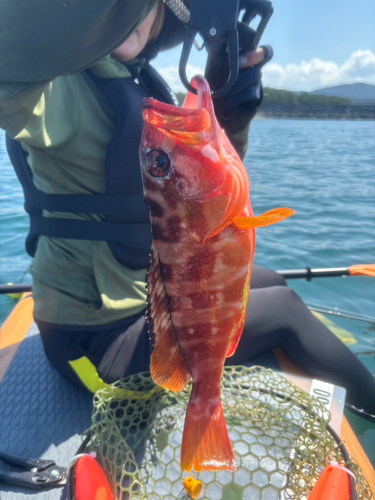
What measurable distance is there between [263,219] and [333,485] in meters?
0.99

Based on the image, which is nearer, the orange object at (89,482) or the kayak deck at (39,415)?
the orange object at (89,482)

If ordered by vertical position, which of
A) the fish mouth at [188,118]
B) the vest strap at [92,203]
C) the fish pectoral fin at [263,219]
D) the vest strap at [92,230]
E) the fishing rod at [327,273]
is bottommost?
the fishing rod at [327,273]

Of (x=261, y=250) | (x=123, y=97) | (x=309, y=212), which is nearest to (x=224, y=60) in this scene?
(x=123, y=97)

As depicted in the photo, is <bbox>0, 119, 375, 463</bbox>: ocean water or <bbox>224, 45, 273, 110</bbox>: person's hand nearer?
<bbox>224, 45, 273, 110</bbox>: person's hand

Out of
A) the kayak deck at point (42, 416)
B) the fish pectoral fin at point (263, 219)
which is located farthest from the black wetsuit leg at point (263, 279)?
the fish pectoral fin at point (263, 219)

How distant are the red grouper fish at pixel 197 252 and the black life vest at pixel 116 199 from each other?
63 cm

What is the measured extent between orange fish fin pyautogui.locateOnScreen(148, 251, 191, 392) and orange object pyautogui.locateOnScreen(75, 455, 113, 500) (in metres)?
0.46

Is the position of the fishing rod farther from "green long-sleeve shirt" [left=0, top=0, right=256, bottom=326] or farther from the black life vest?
the black life vest

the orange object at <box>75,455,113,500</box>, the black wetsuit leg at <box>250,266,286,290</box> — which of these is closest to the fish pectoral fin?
the orange object at <box>75,455,113,500</box>

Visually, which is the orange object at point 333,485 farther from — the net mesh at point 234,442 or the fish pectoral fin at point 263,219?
the fish pectoral fin at point 263,219

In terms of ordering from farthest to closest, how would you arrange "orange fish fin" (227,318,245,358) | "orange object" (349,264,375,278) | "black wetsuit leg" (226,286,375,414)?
"orange object" (349,264,375,278), "black wetsuit leg" (226,286,375,414), "orange fish fin" (227,318,245,358)

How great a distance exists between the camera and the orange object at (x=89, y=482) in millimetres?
1316

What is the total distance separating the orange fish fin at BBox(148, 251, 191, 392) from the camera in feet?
4.10

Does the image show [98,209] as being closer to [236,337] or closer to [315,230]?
[236,337]
